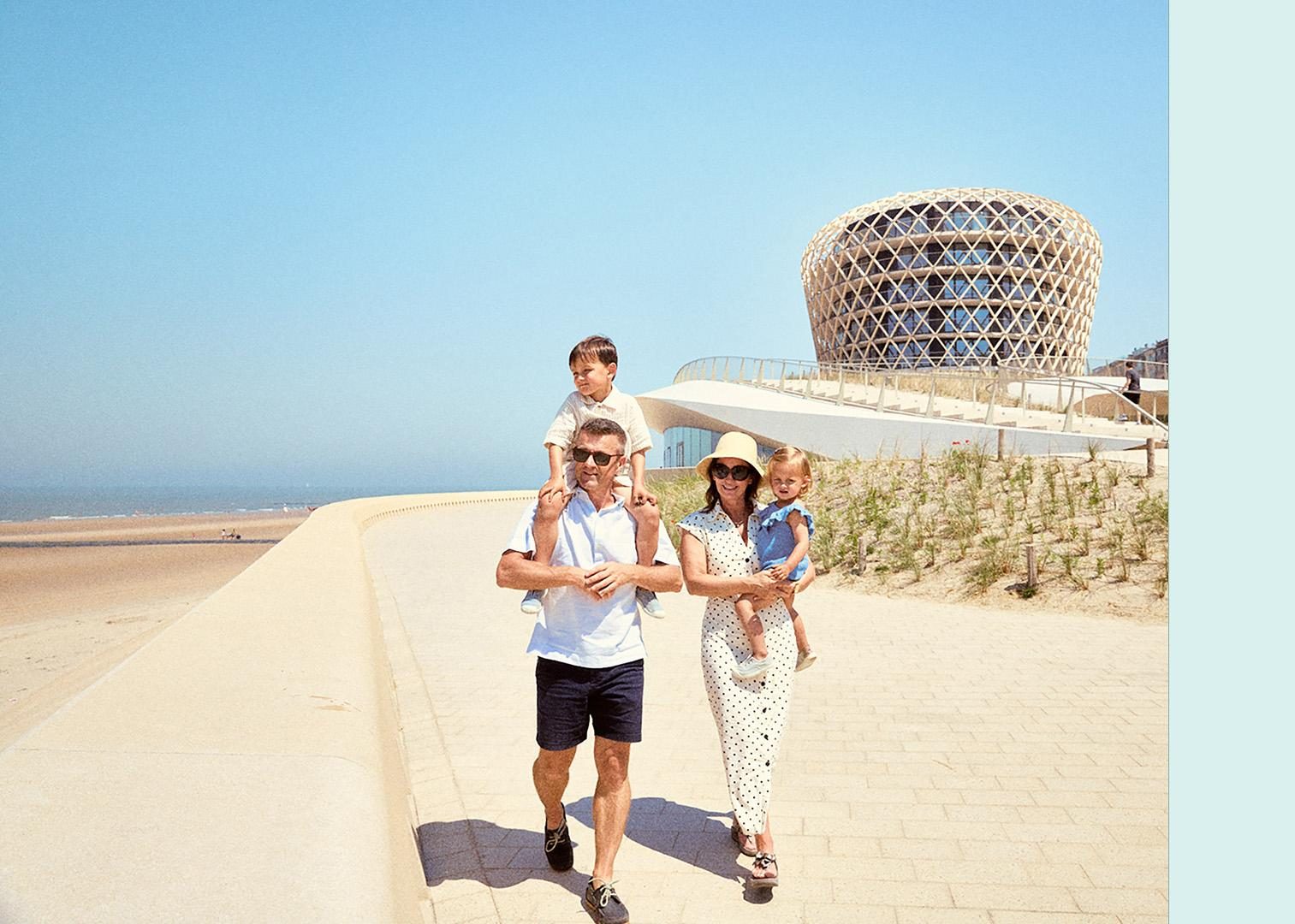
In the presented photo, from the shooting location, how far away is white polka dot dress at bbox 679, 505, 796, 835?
3346 millimetres

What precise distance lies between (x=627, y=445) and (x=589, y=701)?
3.38ft

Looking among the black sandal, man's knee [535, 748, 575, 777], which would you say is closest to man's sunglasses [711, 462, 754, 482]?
man's knee [535, 748, 575, 777]

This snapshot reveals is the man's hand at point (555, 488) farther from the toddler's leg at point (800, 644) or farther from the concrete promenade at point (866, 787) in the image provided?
the concrete promenade at point (866, 787)

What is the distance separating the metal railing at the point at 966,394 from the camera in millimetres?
21797

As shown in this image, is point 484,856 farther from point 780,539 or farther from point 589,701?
point 780,539

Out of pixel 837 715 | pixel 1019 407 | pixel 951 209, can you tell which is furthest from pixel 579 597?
pixel 951 209

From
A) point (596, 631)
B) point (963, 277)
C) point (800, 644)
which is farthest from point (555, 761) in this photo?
point (963, 277)

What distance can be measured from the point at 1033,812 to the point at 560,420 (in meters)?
2.85

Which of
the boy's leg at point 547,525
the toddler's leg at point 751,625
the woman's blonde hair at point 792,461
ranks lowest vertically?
the toddler's leg at point 751,625

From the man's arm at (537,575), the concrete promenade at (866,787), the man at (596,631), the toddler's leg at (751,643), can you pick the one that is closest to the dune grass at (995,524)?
the concrete promenade at (866,787)

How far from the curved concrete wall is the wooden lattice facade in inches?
2218

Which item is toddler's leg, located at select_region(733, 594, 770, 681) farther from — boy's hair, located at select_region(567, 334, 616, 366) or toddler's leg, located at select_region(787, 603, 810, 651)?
boy's hair, located at select_region(567, 334, 616, 366)

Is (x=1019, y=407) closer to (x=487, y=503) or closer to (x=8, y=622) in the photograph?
(x=487, y=503)

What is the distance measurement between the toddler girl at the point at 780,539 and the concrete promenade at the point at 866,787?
35.1 inches
